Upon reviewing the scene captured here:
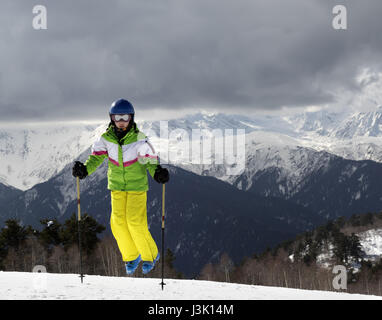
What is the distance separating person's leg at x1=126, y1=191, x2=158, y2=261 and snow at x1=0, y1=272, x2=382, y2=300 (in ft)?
3.00

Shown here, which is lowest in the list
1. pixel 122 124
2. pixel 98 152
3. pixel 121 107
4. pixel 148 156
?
pixel 148 156

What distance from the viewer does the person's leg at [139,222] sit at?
11.3m

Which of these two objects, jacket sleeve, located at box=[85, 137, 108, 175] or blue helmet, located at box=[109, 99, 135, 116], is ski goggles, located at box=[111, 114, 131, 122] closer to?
blue helmet, located at box=[109, 99, 135, 116]

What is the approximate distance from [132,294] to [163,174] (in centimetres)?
287

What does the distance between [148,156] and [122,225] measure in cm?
196

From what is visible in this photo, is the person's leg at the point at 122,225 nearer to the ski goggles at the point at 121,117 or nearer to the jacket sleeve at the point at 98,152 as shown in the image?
the jacket sleeve at the point at 98,152

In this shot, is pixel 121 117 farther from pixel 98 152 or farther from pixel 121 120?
pixel 98 152

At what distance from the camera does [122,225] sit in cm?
1159

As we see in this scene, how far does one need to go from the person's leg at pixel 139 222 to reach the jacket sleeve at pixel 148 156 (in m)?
0.74

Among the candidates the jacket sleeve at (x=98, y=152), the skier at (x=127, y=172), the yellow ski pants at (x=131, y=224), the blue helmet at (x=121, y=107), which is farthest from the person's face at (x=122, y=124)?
the yellow ski pants at (x=131, y=224)

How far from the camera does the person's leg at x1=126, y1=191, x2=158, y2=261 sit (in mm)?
11320

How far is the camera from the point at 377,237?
5699 inches

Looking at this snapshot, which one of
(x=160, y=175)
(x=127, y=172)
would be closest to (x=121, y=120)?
(x=127, y=172)
